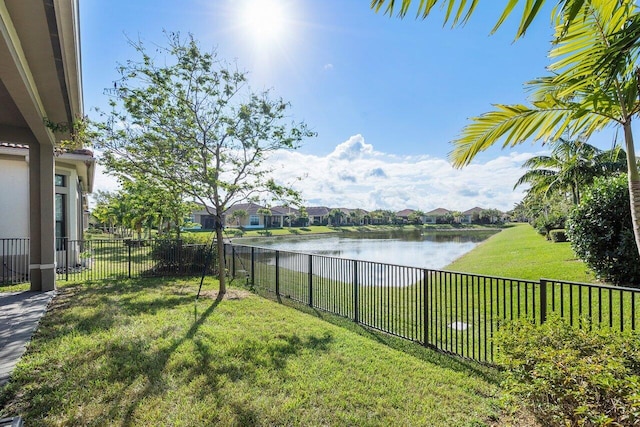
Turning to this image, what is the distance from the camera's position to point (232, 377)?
11.3ft

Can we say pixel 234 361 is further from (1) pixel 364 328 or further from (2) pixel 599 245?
(2) pixel 599 245

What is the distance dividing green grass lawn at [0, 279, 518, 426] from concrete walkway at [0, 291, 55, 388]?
0.43 feet

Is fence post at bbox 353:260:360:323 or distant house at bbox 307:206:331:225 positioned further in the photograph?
distant house at bbox 307:206:331:225

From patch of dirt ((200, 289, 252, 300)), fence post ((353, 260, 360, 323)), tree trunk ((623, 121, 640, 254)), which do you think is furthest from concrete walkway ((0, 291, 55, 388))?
tree trunk ((623, 121, 640, 254))

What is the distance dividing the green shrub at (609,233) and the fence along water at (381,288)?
49 centimetres

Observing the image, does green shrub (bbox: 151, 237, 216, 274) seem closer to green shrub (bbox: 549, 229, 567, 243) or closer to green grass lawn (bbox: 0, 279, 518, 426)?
green grass lawn (bbox: 0, 279, 518, 426)

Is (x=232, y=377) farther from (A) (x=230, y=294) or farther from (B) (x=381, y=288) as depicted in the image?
(A) (x=230, y=294)

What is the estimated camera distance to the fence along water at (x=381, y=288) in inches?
174

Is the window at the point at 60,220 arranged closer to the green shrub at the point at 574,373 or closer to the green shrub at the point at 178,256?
the green shrub at the point at 178,256

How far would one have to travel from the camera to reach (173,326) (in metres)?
5.07

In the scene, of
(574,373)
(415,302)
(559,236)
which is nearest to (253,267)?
(415,302)

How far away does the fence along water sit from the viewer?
4.43 metres

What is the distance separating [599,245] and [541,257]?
526cm


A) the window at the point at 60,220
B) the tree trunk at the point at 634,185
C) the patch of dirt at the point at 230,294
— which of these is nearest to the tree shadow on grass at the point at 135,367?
the patch of dirt at the point at 230,294
